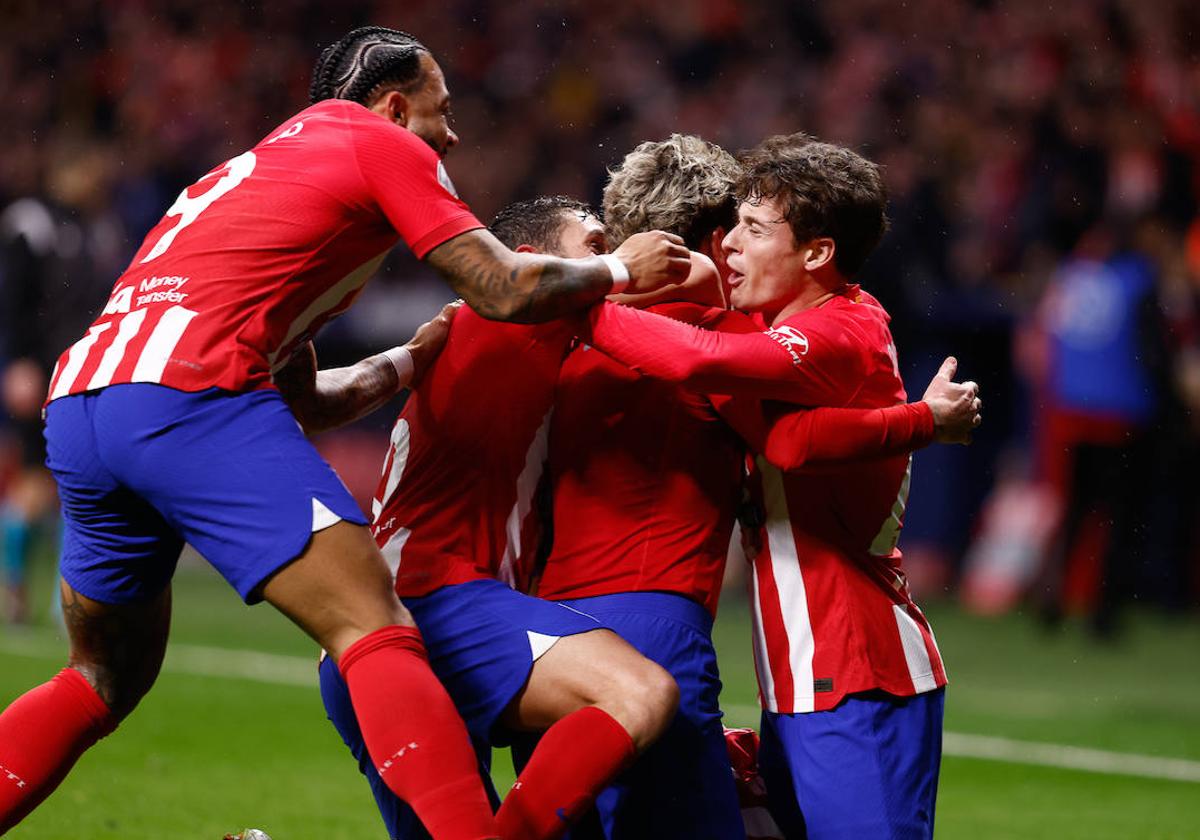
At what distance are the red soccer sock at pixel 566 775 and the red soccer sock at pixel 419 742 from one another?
86 millimetres

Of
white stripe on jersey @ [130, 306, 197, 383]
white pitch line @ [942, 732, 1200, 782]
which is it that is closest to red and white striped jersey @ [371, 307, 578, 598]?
white stripe on jersey @ [130, 306, 197, 383]

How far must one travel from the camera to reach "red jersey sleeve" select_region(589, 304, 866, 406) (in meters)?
3.45

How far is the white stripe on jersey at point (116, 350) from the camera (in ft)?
11.2

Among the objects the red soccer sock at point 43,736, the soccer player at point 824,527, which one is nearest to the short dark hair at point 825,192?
the soccer player at point 824,527

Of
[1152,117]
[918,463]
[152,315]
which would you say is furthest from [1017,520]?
[152,315]

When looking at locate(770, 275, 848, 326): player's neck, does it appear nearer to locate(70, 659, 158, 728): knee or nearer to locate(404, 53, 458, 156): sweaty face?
locate(404, 53, 458, 156): sweaty face

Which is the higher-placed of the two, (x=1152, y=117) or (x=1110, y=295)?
(x=1152, y=117)

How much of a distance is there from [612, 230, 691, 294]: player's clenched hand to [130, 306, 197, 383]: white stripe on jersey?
0.88 meters

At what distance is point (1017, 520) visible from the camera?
10.9 m

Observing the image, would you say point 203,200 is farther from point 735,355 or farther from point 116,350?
point 735,355

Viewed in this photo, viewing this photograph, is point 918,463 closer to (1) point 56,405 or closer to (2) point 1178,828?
(2) point 1178,828

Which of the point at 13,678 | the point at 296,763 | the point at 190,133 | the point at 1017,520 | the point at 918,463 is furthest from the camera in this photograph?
the point at 190,133

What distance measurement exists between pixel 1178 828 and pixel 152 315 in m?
3.75

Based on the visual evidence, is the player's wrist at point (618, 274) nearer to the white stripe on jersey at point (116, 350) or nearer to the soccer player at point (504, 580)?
the soccer player at point (504, 580)
